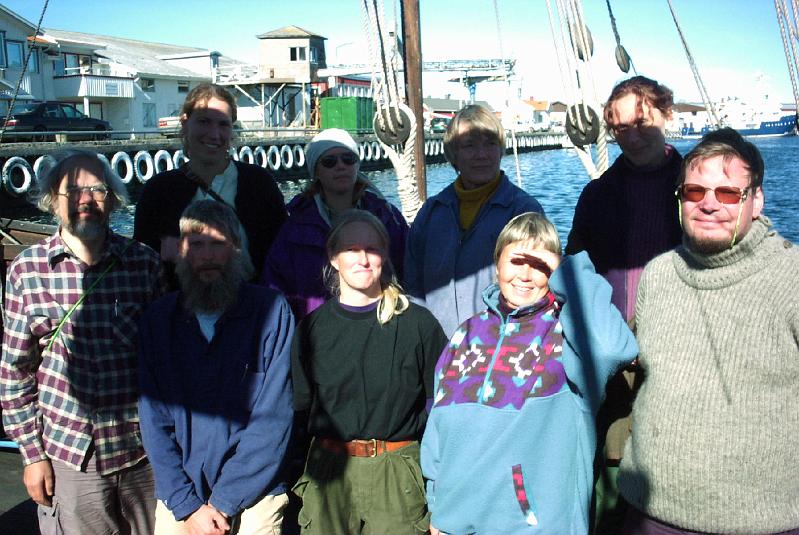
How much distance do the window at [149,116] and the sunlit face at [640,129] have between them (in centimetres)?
3915

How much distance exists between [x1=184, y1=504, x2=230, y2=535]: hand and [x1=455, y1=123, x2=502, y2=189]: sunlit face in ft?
5.04

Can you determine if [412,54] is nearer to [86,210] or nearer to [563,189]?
[86,210]

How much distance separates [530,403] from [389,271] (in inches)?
30.5

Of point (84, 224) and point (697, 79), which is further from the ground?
point (697, 79)

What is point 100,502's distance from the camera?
262 cm

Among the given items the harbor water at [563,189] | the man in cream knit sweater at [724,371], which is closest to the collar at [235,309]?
the man in cream knit sweater at [724,371]

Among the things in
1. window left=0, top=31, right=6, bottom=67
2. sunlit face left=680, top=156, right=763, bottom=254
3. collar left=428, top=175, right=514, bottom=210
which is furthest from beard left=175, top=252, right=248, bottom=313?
window left=0, top=31, right=6, bottom=67

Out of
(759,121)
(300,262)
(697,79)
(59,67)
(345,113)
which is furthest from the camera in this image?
(759,121)

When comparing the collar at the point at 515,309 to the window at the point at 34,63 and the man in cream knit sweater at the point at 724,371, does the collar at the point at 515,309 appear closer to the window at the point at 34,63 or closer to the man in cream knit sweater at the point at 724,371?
the man in cream knit sweater at the point at 724,371

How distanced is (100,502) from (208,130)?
5.08ft

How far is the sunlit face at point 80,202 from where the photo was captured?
8.58ft

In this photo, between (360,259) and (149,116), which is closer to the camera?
(360,259)

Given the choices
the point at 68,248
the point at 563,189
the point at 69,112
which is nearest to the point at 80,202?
the point at 68,248

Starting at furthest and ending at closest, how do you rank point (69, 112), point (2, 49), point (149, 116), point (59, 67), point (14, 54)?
point (149, 116) < point (59, 67) < point (14, 54) < point (2, 49) < point (69, 112)
